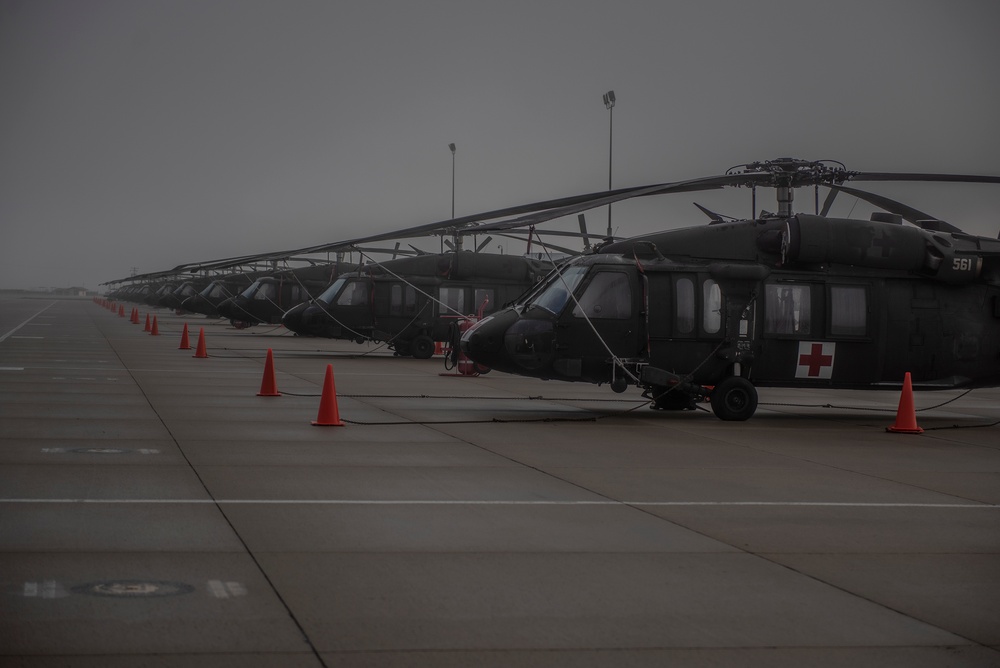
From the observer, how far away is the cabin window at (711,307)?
15.5 m

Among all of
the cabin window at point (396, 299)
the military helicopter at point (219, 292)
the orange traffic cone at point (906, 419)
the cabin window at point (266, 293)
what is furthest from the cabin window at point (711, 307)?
the military helicopter at point (219, 292)

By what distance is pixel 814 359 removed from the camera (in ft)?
51.7

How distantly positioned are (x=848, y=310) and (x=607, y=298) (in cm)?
335

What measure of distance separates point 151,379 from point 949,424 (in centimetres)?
1326

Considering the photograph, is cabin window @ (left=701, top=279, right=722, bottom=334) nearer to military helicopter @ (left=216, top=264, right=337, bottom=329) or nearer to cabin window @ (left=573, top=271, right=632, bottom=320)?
cabin window @ (left=573, top=271, right=632, bottom=320)

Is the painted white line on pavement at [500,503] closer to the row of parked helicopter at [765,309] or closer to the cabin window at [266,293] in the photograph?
the row of parked helicopter at [765,309]

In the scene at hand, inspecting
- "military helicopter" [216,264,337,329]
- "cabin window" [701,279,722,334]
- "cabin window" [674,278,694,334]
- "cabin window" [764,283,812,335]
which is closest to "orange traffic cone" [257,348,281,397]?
"cabin window" [674,278,694,334]

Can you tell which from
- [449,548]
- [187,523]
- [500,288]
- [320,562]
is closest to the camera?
[320,562]

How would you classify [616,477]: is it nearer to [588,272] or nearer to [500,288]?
[588,272]

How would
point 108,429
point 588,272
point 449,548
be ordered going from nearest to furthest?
1. point 449,548
2. point 108,429
3. point 588,272

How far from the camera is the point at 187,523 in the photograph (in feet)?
24.8

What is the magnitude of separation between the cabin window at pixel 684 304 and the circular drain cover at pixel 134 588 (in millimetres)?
10452

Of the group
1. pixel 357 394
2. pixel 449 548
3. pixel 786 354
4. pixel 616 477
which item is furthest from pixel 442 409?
pixel 449 548

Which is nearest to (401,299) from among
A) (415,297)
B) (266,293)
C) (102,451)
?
(415,297)
